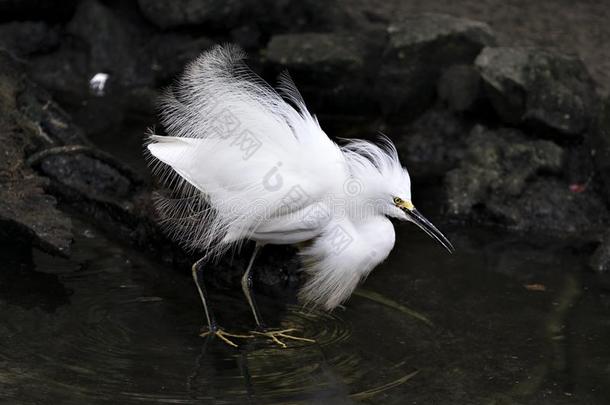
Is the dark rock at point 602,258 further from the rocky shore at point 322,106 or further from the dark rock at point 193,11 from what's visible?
the dark rock at point 193,11

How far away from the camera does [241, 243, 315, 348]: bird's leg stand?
4595mm

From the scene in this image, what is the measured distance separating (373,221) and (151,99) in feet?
13.5

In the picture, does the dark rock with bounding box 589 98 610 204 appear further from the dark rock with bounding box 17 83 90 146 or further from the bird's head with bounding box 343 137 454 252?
the dark rock with bounding box 17 83 90 146

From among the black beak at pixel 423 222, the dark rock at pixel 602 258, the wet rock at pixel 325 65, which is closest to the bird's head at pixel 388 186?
the black beak at pixel 423 222

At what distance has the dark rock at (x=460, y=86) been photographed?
7.37 metres

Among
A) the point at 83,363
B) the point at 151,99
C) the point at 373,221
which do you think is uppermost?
the point at 373,221

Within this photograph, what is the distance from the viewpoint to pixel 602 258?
5.56m

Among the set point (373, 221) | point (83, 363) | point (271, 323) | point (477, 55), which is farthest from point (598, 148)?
point (83, 363)

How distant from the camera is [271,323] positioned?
4.84m

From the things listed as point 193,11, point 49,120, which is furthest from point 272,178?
point 193,11

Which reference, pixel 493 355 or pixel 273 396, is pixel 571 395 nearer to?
pixel 493 355

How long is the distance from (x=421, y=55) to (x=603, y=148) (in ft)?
6.58

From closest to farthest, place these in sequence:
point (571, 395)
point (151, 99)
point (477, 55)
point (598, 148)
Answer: point (571, 395) → point (598, 148) → point (477, 55) → point (151, 99)

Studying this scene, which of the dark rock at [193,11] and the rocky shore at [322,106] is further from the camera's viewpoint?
the dark rock at [193,11]
